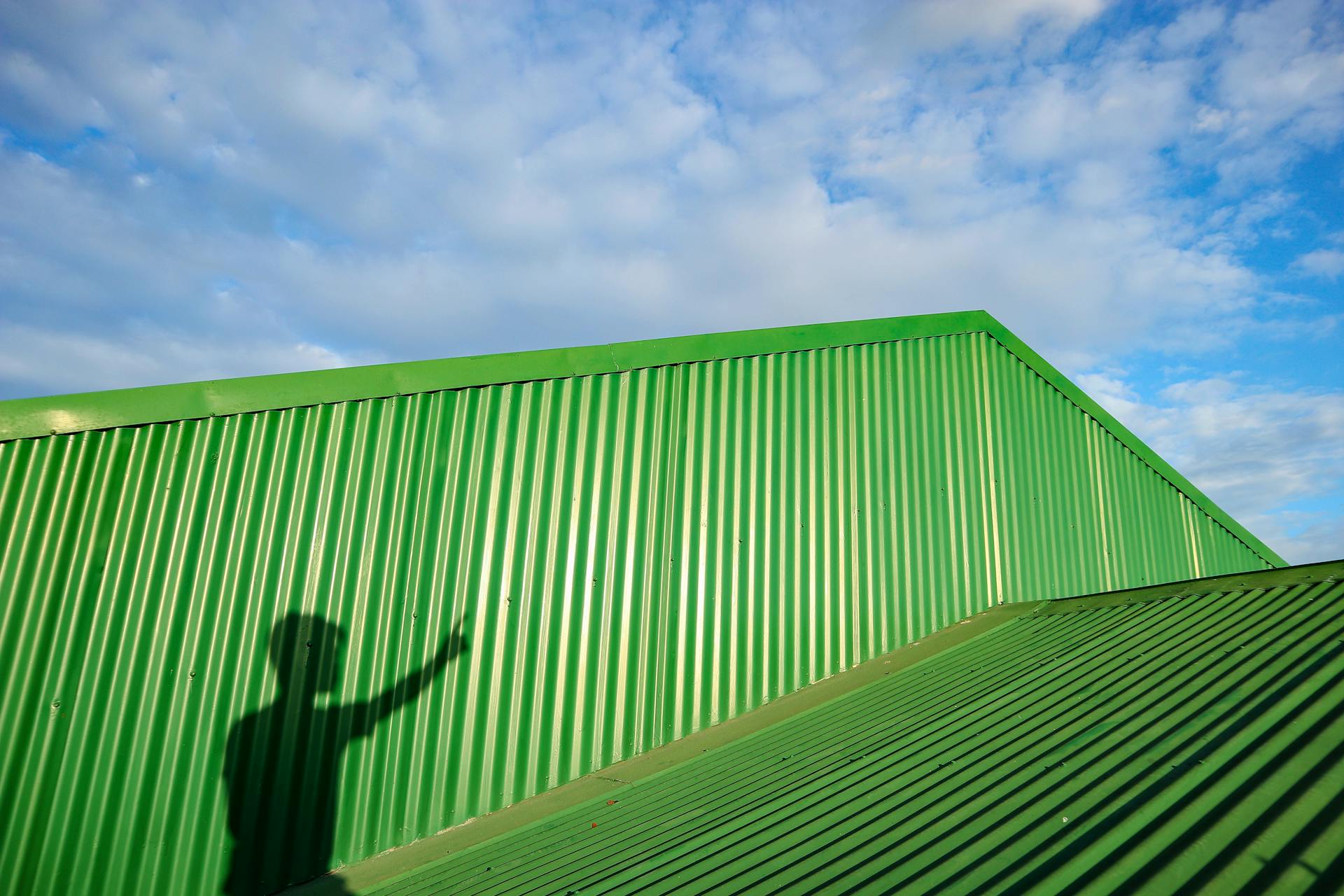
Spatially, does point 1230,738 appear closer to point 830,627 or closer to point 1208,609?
point 1208,609

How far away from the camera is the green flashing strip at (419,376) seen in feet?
21.3

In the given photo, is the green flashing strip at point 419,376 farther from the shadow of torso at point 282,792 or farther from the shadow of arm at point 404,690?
the shadow of torso at point 282,792

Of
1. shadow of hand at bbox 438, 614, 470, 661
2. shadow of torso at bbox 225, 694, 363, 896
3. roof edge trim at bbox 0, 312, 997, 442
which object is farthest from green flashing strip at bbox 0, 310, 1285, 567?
shadow of torso at bbox 225, 694, 363, 896

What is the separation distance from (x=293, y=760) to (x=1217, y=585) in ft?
24.9

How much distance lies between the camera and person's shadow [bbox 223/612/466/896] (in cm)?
618

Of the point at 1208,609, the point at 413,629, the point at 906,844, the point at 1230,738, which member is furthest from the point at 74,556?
the point at 1208,609

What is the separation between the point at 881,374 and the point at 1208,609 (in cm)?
442

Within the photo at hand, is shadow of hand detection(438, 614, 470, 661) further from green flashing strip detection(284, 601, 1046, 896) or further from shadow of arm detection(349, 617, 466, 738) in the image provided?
green flashing strip detection(284, 601, 1046, 896)

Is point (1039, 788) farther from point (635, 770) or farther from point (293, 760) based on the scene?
point (293, 760)

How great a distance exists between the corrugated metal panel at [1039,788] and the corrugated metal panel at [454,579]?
1039mm

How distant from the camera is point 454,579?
7215mm

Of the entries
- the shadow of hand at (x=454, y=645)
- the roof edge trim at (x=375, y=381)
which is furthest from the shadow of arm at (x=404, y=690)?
the roof edge trim at (x=375, y=381)

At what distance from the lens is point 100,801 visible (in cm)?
591

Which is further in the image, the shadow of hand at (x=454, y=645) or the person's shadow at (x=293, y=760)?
the shadow of hand at (x=454, y=645)
